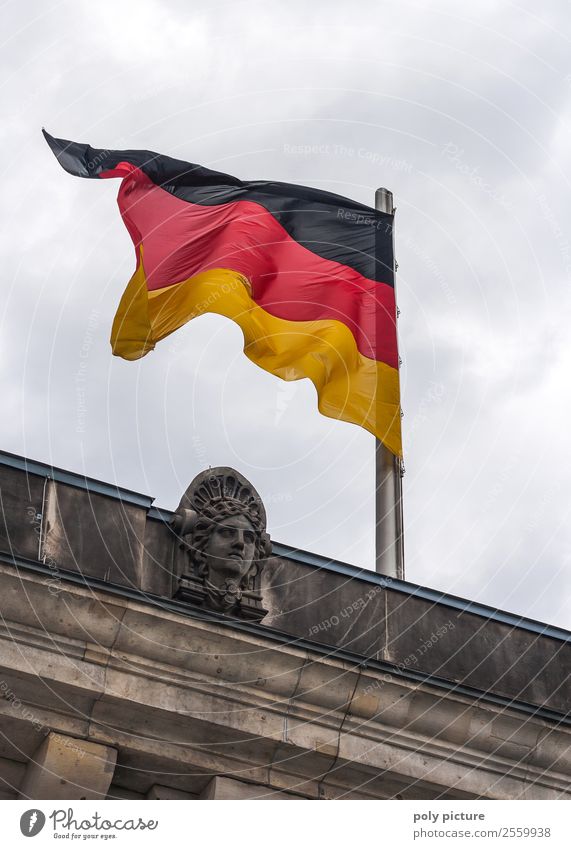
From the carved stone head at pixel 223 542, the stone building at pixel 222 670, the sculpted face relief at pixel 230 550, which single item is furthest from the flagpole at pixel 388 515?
the sculpted face relief at pixel 230 550

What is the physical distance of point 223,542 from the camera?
2022 centimetres

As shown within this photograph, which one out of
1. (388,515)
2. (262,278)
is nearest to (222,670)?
(388,515)

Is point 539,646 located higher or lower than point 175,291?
lower

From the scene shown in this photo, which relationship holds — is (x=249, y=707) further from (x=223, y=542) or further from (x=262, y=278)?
(x=262, y=278)

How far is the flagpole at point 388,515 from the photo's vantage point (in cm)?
2336

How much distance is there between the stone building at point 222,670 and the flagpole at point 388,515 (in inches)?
70.9

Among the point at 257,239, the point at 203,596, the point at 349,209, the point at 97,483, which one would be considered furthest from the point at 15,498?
the point at 349,209

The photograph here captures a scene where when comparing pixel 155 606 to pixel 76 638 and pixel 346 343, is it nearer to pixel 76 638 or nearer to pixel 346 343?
pixel 76 638

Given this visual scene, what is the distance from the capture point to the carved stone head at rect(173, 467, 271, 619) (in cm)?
1981

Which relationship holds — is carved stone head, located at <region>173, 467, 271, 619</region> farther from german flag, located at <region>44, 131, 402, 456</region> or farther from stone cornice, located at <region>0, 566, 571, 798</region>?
german flag, located at <region>44, 131, 402, 456</region>

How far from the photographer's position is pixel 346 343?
2450cm

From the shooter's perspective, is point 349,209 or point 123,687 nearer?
point 123,687

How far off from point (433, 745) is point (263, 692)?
7.39 feet

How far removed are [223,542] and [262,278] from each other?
5.60 meters
